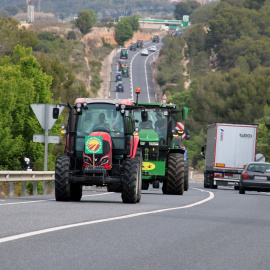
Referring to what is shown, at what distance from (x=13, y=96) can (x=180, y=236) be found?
43.0 metres

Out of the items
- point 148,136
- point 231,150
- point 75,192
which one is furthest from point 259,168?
point 75,192

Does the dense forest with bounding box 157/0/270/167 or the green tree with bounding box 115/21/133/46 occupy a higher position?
the green tree with bounding box 115/21/133/46

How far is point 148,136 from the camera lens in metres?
25.6

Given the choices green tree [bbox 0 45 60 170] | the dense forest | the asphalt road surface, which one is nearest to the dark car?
the asphalt road surface

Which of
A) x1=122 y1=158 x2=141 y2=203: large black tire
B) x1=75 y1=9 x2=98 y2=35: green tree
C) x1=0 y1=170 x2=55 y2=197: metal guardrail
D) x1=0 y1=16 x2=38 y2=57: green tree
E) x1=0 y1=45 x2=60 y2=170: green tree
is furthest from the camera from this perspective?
x1=75 y1=9 x2=98 y2=35: green tree

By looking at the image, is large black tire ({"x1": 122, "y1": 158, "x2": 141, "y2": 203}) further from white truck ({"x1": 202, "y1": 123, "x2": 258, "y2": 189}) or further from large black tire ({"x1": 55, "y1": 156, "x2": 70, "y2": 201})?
white truck ({"x1": 202, "y1": 123, "x2": 258, "y2": 189})

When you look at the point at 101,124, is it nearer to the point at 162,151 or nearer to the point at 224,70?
the point at 162,151

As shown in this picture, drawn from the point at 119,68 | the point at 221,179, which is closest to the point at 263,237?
the point at 221,179

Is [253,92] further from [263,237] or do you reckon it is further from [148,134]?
[263,237]

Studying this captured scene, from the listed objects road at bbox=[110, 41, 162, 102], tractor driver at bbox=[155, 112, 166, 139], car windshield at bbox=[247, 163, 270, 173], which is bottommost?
car windshield at bbox=[247, 163, 270, 173]

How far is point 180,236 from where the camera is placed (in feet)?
34.9

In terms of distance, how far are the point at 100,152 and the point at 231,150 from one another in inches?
833

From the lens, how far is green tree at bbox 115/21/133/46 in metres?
192

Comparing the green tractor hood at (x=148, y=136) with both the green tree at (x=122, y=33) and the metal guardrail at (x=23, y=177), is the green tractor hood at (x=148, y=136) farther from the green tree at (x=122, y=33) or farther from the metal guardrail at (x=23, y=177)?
the green tree at (x=122, y=33)
